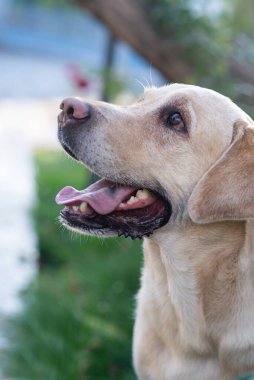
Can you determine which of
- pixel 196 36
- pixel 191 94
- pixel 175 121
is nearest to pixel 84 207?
pixel 175 121

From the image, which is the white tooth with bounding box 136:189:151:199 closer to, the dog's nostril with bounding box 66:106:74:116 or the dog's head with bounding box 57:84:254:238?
the dog's head with bounding box 57:84:254:238

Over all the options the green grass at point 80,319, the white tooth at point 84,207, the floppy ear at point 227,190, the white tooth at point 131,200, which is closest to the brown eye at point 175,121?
the floppy ear at point 227,190

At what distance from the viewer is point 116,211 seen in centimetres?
379

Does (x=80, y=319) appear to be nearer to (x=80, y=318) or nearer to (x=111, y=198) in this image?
(x=80, y=318)

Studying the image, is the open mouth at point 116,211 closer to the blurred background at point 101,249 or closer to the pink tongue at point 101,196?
the pink tongue at point 101,196

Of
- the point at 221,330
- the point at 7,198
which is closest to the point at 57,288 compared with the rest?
the point at 221,330

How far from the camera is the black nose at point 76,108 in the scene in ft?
12.0

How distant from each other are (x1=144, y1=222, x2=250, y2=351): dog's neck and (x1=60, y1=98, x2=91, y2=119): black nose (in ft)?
2.09

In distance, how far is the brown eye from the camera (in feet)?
12.6

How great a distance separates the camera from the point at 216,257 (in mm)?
3891

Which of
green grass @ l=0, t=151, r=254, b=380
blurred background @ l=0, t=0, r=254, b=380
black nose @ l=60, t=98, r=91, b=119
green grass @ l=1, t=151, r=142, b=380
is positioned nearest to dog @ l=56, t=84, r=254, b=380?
black nose @ l=60, t=98, r=91, b=119

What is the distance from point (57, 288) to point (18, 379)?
3.73ft

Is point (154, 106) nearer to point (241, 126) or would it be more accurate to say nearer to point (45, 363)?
point (241, 126)

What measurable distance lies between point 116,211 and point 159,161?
0.29 metres
